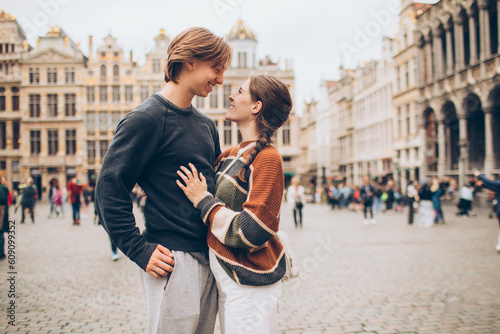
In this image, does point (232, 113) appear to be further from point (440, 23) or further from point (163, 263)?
point (440, 23)

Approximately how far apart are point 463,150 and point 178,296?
88.9 ft

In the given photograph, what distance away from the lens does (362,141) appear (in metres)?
49.8

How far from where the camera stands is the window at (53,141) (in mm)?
51344

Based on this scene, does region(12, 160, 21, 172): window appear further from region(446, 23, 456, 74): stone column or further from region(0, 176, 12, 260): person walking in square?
region(0, 176, 12, 260): person walking in square

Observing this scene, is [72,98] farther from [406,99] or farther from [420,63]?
[420,63]

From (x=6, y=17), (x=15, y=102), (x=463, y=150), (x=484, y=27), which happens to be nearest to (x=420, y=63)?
(x=484, y=27)

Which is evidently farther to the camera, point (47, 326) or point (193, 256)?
point (47, 326)

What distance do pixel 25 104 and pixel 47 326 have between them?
52640mm

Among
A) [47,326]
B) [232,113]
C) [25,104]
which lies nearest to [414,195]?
[47,326]

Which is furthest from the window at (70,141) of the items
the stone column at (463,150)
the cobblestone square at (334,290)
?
the cobblestone square at (334,290)

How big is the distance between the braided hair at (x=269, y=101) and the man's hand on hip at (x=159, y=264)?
716 millimetres

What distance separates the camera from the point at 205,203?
2.08 meters

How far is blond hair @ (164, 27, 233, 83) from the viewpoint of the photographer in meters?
2.11

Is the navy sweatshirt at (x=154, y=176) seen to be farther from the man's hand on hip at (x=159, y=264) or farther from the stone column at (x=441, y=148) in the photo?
the stone column at (x=441, y=148)
